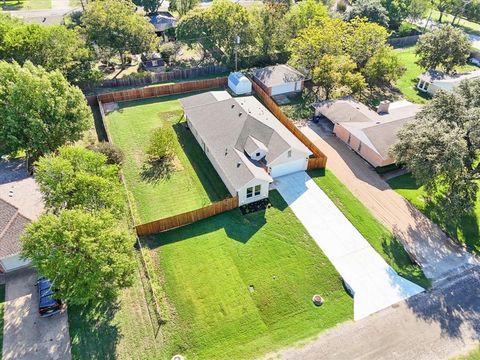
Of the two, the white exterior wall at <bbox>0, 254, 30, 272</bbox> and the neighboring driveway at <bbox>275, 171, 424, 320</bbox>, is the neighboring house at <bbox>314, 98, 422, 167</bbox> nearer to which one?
the neighboring driveway at <bbox>275, 171, 424, 320</bbox>

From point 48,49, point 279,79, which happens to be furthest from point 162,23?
point 279,79

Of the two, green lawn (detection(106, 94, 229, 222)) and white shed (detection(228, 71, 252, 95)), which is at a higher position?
white shed (detection(228, 71, 252, 95))

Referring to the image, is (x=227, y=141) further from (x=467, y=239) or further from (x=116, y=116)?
(x=467, y=239)

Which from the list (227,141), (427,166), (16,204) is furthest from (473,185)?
(16,204)

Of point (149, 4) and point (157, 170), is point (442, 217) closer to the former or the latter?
point (157, 170)

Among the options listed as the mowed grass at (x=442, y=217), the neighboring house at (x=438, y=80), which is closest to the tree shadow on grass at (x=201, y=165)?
Answer: the mowed grass at (x=442, y=217)

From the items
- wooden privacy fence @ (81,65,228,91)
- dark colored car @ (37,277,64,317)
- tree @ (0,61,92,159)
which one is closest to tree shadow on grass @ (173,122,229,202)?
tree @ (0,61,92,159)
